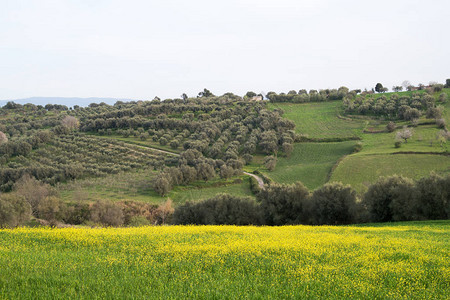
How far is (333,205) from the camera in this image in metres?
40.5

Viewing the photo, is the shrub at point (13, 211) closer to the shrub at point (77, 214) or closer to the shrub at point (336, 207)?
the shrub at point (77, 214)

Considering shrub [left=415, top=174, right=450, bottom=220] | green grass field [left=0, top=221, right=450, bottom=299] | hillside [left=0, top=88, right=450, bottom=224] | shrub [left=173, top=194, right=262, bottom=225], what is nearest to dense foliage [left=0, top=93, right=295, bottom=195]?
hillside [left=0, top=88, right=450, bottom=224]

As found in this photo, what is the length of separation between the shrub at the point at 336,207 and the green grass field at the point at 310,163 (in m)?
28.6

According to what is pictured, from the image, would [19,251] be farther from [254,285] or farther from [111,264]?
[254,285]

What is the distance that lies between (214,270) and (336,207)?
32415mm

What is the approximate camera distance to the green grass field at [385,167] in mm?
64562

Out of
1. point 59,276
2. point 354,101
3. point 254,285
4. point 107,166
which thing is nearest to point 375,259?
point 254,285

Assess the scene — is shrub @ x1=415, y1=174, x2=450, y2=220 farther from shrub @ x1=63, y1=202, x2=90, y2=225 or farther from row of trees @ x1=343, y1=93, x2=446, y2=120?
row of trees @ x1=343, y1=93, x2=446, y2=120

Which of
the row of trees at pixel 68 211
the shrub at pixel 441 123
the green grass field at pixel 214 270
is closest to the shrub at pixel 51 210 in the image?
the row of trees at pixel 68 211

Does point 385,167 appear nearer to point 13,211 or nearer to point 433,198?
point 433,198

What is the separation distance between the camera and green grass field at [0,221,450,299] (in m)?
9.41

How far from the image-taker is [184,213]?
44594 millimetres

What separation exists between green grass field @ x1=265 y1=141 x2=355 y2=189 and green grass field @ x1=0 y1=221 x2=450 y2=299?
187 ft

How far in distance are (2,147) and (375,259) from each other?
11236cm
